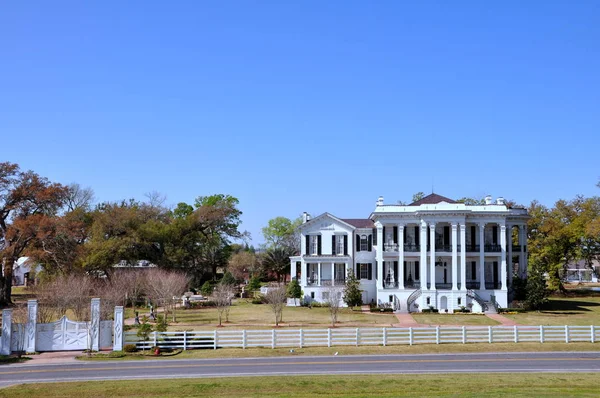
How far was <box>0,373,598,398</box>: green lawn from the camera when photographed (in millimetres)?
21516

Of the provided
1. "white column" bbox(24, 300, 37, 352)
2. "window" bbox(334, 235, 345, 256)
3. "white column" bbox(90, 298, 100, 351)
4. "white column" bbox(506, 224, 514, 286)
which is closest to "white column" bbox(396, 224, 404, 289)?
"window" bbox(334, 235, 345, 256)

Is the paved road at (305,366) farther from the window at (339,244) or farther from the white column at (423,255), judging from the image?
the window at (339,244)

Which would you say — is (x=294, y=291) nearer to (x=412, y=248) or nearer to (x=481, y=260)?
(x=412, y=248)

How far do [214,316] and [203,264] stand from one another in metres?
29.8

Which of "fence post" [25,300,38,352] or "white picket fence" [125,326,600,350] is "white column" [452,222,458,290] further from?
"fence post" [25,300,38,352]

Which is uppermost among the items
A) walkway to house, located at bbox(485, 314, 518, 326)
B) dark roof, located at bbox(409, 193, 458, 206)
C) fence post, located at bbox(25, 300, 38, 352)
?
dark roof, located at bbox(409, 193, 458, 206)

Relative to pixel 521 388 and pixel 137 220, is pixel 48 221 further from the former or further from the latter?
pixel 521 388

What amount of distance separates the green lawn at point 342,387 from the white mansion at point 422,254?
96.6ft

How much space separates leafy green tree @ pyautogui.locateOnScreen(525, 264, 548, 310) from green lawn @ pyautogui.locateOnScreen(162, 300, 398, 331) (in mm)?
12987

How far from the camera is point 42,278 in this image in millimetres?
55844

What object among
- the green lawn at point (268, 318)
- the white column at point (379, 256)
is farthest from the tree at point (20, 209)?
the white column at point (379, 256)

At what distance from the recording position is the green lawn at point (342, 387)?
70.6 ft

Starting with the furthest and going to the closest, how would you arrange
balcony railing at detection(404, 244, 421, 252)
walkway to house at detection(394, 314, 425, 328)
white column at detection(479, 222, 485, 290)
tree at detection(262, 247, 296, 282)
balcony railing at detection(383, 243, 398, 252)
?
tree at detection(262, 247, 296, 282)
balcony railing at detection(383, 243, 398, 252)
balcony railing at detection(404, 244, 421, 252)
white column at detection(479, 222, 485, 290)
walkway to house at detection(394, 314, 425, 328)

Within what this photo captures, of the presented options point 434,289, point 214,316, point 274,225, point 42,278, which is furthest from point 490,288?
point 274,225
